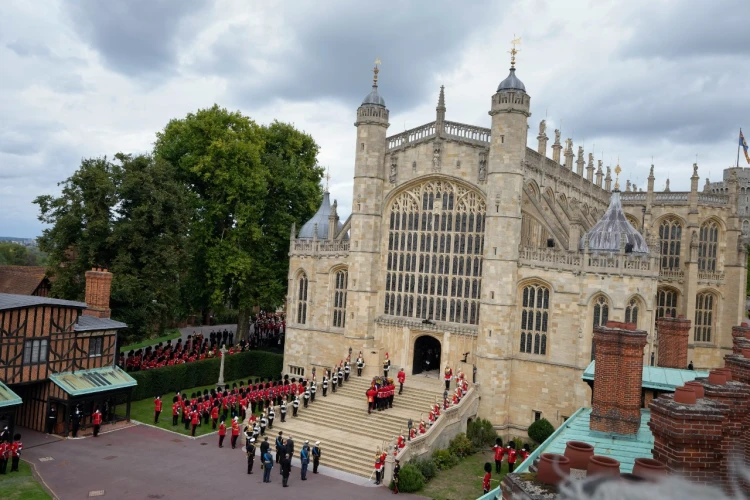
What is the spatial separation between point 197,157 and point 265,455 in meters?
21.7

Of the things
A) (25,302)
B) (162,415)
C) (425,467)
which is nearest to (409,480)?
(425,467)

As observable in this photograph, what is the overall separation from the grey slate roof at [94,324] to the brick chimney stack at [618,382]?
68.9 ft

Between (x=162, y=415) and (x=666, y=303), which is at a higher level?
(x=666, y=303)

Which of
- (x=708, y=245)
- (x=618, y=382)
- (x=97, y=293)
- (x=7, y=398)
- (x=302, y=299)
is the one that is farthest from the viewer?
(x=708, y=245)

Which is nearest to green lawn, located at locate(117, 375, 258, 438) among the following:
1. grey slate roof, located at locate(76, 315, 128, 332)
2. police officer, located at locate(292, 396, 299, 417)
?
police officer, located at locate(292, 396, 299, 417)

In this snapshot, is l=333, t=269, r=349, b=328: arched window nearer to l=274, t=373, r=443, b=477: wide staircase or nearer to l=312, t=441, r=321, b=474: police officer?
l=274, t=373, r=443, b=477: wide staircase

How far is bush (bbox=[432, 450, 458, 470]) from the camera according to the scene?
24609 mm

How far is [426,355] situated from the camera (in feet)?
114

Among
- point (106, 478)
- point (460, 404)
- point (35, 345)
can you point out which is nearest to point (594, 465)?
point (106, 478)

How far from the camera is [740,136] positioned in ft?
178

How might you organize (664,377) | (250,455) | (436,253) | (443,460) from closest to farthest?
(664,377) → (250,455) → (443,460) → (436,253)

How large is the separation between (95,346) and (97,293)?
2.62 m

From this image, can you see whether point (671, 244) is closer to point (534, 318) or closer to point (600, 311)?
point (600, 311)

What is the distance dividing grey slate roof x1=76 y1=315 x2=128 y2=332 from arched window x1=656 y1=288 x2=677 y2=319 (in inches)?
1450
